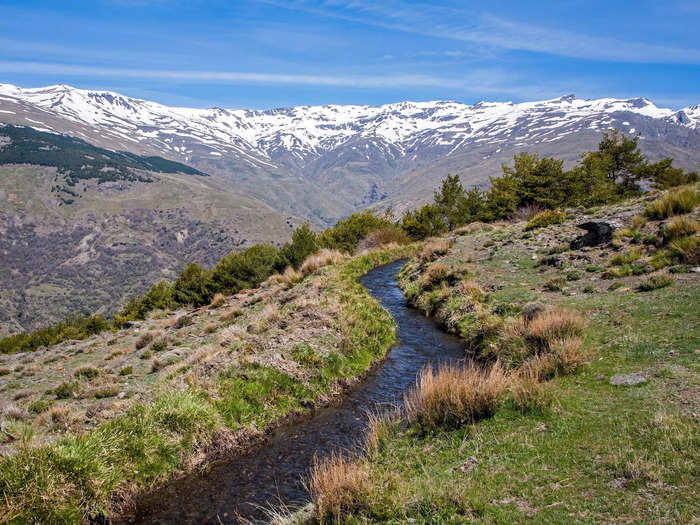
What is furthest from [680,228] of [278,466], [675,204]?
[278,466]

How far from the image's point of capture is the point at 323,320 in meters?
16.7

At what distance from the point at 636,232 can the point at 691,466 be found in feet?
62.5

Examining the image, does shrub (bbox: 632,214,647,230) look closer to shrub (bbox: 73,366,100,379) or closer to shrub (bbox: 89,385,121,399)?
shrub (bbox: 89,385,121,399)

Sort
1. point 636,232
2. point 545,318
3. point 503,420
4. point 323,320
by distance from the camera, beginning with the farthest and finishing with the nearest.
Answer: point 636,232 → point 323,320 → point 545,318 → point 503,420

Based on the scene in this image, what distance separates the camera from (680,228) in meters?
17.2

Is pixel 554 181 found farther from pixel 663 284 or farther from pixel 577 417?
pixel 577 417

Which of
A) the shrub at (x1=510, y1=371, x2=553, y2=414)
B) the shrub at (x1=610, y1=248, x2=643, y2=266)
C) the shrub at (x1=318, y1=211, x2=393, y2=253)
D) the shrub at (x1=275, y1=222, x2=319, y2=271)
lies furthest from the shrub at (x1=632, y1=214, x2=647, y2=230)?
the shrub at (x1=318, y1=211, x2=393, y2=253)

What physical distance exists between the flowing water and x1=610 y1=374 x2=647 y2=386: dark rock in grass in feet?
19.1

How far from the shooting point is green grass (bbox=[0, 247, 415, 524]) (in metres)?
7.33

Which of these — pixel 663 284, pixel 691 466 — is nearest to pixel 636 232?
pixel 663 284

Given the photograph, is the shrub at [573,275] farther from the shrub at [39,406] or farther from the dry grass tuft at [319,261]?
the shrub at [39,406]

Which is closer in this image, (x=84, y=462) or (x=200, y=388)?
(x=84, y=462)

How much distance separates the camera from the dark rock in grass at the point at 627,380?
27.0ft

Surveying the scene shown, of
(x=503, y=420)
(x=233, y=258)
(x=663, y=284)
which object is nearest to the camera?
(x=503, y=420)
